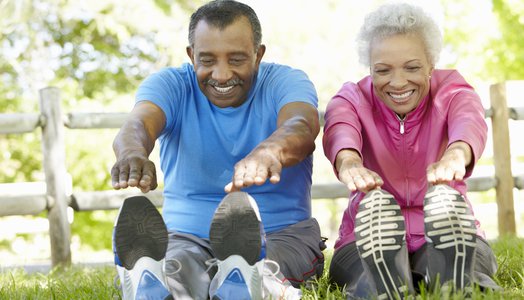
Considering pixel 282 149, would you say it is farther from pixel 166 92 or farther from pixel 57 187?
pixel 57 187

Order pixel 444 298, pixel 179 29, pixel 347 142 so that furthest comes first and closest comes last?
pixel 179 29, pixel 347 142, pixel 444 298

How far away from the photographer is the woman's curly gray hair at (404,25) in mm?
3076

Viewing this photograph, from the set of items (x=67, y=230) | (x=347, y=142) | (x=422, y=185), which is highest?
(x=347, y=142)

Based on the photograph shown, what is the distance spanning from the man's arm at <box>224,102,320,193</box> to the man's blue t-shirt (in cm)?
12

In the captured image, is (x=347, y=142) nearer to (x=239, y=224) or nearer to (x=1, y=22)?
(x=239, y=224)

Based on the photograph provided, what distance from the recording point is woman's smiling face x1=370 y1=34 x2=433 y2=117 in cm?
305

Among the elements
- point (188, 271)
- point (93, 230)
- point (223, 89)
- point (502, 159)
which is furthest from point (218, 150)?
point (93, 230)

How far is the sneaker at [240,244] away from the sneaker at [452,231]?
55cm

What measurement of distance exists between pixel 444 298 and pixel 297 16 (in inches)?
436

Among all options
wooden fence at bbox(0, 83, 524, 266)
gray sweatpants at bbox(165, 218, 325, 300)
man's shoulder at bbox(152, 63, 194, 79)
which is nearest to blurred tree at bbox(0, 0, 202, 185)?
wooden fence at bbox(0, 83, 524, 266)

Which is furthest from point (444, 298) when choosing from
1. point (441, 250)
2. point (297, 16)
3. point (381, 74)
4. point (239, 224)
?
point (297, 16)

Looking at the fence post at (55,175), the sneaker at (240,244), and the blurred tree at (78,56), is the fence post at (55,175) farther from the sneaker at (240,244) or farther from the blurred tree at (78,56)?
the blurred tree at (78,56)

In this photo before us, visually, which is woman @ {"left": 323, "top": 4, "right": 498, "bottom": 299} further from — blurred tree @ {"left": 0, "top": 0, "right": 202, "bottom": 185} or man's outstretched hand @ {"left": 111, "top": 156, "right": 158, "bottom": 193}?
blurred tree @ {"left": 0, "top": 0, "right": 202, "bottom": 185}

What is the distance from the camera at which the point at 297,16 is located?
1302cm
